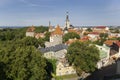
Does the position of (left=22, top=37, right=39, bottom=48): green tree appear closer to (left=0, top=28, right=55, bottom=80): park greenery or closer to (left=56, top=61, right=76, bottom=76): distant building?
(left=56, top=61, right=76, bottom=76): distant building

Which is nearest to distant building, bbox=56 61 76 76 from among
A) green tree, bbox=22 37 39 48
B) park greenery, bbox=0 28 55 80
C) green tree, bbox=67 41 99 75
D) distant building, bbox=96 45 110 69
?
green tree, bbox=67 41 99 75

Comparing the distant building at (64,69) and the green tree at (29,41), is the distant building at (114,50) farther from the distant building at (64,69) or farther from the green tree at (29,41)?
the distant building at (64,69)

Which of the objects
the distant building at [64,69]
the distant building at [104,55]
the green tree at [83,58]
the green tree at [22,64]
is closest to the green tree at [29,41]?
the distant building at [104,55]

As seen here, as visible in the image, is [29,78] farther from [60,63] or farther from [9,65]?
[60,63]

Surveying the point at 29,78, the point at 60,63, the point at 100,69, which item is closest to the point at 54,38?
the point at 100,69

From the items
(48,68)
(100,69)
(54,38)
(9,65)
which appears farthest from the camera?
(54,38)

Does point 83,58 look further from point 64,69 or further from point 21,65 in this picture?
point 21,65

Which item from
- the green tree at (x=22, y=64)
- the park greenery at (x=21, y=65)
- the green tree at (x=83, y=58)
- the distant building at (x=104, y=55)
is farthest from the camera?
the distant building at (x=104, y=55)

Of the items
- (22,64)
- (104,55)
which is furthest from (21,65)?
(104,55)
